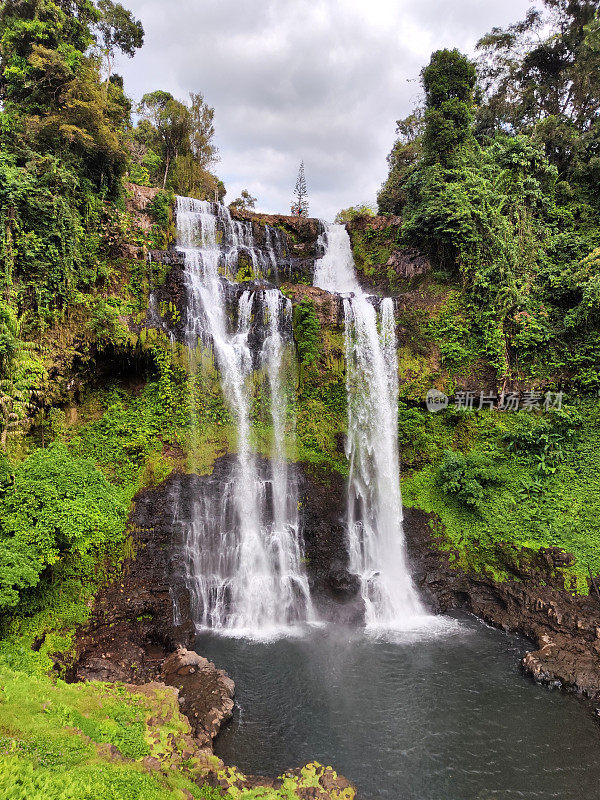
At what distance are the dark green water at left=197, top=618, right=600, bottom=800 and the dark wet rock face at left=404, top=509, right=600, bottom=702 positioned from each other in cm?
55

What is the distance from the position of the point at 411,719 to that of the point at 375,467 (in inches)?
286

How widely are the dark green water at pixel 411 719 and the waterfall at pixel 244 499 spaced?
1.29m

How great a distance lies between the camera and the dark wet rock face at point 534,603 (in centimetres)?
898

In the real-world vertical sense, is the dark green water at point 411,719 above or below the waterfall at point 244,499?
below

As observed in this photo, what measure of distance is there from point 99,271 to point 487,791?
15607 millimetres

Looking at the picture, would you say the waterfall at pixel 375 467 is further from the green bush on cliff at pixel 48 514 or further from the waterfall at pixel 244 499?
the green bush on cliff at pixel 48 514

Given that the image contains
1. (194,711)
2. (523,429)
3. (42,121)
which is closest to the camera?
(194,711)

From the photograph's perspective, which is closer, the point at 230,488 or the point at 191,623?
the point at 191,623

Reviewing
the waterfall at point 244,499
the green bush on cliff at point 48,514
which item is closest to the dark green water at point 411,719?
the waterfall at point 244,499

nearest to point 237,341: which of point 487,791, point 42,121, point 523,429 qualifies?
point 42,121

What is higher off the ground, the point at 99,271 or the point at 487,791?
the point at 99,271

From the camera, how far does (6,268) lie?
10172 millimetres

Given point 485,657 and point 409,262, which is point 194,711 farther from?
point 409,262

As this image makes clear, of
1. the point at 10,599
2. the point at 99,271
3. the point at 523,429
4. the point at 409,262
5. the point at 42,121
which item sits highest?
the point at 42,121
